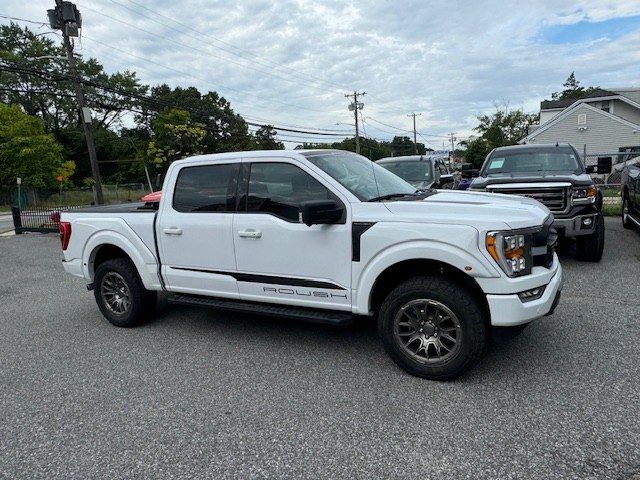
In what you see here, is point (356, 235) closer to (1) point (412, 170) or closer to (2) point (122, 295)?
(2) point (122, 295)

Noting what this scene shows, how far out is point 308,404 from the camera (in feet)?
11.0

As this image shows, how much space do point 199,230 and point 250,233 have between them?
2.06 feet

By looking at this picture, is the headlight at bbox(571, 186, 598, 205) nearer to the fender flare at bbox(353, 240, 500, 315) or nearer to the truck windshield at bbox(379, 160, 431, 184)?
the truck windshield at bbox(379, 160, 431, 184)

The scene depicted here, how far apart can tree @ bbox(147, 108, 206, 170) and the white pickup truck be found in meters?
50.8

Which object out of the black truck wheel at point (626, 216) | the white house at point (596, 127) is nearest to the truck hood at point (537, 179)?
the black truck wheel at point (626, 216)


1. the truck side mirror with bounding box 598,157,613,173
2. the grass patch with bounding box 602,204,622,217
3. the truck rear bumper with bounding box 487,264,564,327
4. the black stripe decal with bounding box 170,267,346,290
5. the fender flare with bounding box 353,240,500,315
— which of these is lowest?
the grass patch with bounding box 602,204,622,217

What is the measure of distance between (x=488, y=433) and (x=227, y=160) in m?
3.19

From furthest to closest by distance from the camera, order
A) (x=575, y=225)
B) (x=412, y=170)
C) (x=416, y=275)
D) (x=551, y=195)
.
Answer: (x=412, y=170), (x=551, y=195), (x=575, y=225), (x=416, y=275)

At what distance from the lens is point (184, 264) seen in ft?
15.2

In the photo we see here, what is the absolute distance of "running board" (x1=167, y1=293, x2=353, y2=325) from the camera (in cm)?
386

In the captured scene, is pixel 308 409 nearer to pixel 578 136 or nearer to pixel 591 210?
pixel 591 210

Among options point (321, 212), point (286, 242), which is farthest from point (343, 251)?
point (286, 242)

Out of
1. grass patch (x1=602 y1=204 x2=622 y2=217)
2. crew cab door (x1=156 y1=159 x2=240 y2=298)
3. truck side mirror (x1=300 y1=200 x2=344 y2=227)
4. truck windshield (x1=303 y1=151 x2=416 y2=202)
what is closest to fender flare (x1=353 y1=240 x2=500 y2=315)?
truck side mirror (x1=300 y1=200 x2=344 y2=227)

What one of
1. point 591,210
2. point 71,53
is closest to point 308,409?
point 591,210
